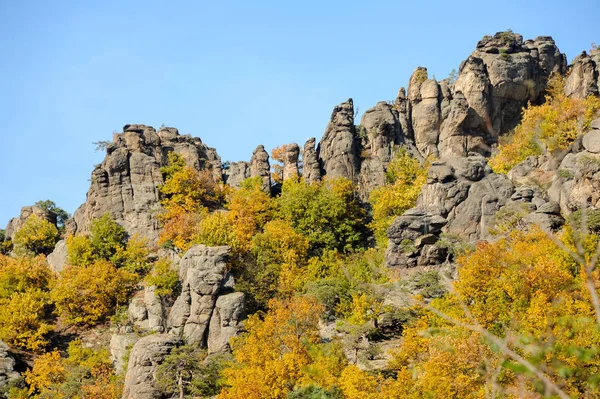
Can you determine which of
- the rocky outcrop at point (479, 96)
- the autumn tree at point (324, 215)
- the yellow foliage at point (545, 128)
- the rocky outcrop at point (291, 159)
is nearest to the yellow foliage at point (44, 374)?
the autumn tree at point (324, 215)

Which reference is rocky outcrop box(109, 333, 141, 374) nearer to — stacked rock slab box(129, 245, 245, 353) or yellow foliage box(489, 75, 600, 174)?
stacked rock slab box(129, 245, 245, 353)

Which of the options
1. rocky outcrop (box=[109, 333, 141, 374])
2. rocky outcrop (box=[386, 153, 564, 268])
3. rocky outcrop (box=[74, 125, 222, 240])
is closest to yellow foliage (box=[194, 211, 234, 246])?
rocky outcrop (box=[74, 125, 222, 240])

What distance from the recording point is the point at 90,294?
2178 inches

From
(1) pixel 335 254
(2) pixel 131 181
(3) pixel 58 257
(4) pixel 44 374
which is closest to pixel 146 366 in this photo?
(4) pixel 44 374

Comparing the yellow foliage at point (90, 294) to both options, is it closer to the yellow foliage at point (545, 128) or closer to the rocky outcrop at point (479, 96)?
the yellow foliage at point (545, 128)

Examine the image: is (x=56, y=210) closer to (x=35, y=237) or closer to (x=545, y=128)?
(x=35, y=237)

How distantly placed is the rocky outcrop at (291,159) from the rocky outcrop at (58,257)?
73.5 feet

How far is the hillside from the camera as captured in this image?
36.2 m

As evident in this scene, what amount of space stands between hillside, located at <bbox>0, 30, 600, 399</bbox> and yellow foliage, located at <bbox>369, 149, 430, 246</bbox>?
0.20 metres

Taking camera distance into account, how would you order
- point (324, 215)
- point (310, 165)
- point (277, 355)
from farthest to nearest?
point (310, 165) → point (324, 215) → point (277, 355)

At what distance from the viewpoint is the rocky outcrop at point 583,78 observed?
71.6 metres

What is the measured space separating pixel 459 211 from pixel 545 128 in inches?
543

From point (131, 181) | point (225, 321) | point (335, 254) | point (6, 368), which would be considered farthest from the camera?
A: point (131, 181)

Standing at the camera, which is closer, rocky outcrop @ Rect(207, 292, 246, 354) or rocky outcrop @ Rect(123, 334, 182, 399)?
rocky outcrop @ Rect(123, 334, 182, 399)
